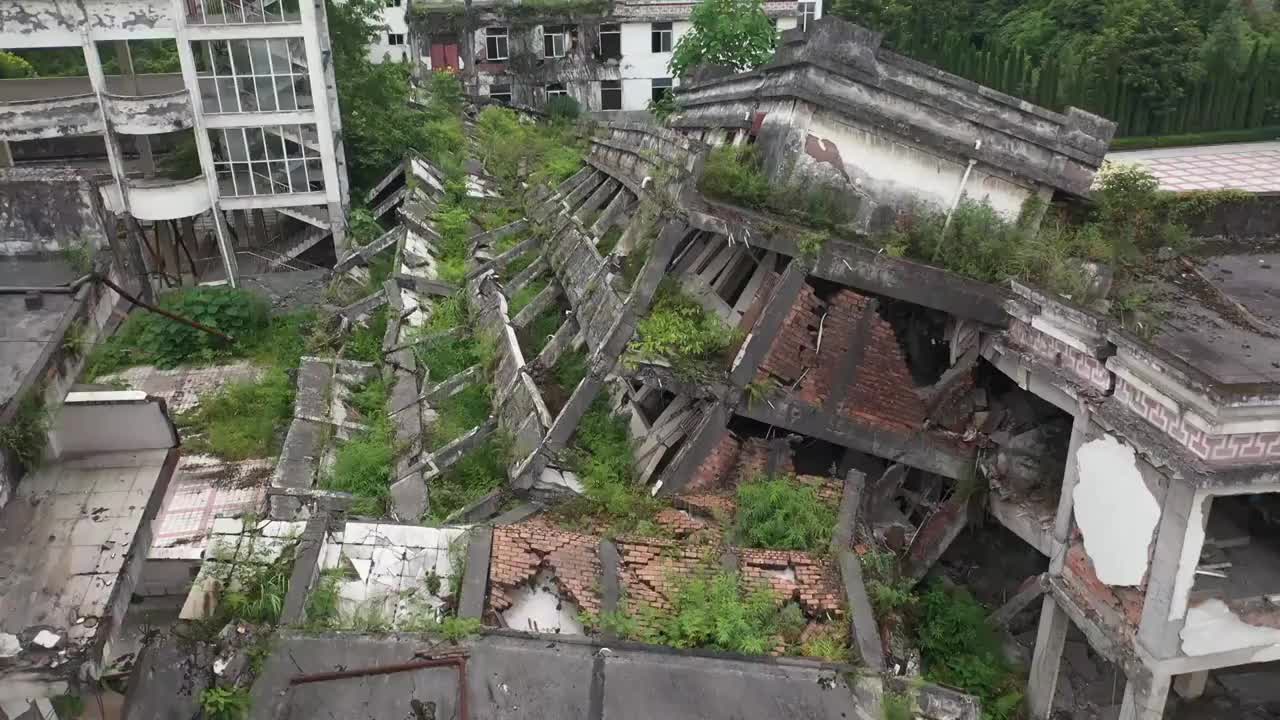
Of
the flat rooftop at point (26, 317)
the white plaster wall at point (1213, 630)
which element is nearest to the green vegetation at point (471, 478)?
the flat rooftop at point (26, 317)

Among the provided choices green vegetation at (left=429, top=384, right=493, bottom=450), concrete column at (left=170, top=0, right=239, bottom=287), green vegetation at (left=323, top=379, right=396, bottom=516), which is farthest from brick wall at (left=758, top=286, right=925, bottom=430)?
concrete column at (left=170, top=0, right=239, bottom=287)

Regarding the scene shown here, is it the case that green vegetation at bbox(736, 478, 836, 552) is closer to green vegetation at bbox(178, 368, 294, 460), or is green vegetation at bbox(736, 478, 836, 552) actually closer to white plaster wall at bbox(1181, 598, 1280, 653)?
white plaster wall at bbox(1181, 598, 1280, 653)

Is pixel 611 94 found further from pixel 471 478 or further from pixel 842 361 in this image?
pixel 842 361

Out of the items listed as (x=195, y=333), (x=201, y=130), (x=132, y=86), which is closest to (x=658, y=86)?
(x=132, y=86)

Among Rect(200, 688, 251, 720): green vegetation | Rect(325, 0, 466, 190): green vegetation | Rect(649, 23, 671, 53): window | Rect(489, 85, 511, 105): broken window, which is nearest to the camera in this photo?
Rect(200, 688, 251, 720): green vegetation

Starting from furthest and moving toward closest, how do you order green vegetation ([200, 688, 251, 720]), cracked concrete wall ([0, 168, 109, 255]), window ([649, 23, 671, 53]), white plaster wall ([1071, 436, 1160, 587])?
1. window ([649, 23, 671, 53])
2. cracked concrete wall ([0, 168, 109, 255])
3. white plaster wall ([1071, 436, 1160, 587])
4. green vegetation ([200, 688, 251, 720])

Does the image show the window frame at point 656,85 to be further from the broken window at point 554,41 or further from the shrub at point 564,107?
the broken window at point 554,41

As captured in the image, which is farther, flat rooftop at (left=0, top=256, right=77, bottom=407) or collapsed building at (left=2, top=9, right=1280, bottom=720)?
flat rooftop at (left=0, top=256, right=77, bottom=407)

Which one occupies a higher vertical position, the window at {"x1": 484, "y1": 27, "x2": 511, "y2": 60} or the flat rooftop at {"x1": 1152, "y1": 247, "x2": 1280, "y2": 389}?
the flat rooftop at {"x1": 1152, "y1": 247, "x2": 1280, "y2": 389}
